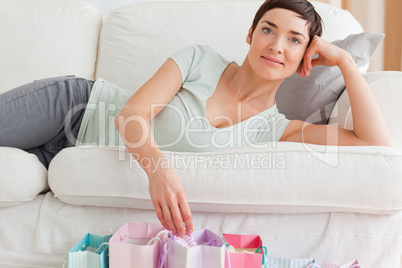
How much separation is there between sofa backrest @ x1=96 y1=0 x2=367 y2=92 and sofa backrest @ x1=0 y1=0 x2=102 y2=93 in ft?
0.33

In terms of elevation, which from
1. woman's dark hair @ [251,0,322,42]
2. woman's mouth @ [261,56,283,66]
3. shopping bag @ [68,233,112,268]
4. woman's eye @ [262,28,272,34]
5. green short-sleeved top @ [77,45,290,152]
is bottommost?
shopping bag @ [68,233,112,268]

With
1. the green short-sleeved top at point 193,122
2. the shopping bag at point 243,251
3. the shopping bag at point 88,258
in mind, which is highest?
the green short-sleeved top at point 193,122

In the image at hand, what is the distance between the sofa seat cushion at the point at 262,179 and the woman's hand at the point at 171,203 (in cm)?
11

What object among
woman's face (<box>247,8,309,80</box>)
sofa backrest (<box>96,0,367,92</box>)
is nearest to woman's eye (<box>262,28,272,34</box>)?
woman's face (<box>247,8,309,80</box>)

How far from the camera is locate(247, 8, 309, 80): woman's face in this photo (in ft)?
4.44

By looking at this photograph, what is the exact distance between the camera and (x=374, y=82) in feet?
4.91

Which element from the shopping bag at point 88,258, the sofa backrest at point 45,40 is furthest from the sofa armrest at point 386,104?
the sofa backrest at point 45,40

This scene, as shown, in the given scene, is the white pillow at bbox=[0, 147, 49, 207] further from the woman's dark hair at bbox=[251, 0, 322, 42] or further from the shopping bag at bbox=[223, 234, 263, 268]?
the woman's dark hair at bbox=[251, 0, 322, 42]

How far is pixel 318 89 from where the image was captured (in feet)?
5.26

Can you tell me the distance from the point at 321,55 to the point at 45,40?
1313 mm

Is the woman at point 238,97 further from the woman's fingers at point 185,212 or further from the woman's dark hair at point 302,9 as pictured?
the woman's fingers at point 185,212

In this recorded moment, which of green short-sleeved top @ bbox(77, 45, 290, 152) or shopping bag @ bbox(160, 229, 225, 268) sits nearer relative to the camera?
shopping bag @ bbox(160, 229, 225, 268)

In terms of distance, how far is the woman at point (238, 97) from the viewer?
1344 mm

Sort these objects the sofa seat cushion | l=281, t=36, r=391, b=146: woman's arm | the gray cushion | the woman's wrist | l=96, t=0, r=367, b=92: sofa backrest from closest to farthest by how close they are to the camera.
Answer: the sofa seat cushion, l=281, t=36, r=391, b=146: woman's arm, the woman's wrist, the gray cushion, l=96, t=0, r=367, b=92: sofa backrest
